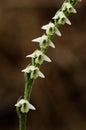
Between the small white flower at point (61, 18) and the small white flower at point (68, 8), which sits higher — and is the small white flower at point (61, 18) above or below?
below

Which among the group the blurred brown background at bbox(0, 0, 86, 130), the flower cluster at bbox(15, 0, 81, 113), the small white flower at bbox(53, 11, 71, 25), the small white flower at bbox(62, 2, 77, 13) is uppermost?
the blurred brown background at bbox(0, 0, 86, 130)

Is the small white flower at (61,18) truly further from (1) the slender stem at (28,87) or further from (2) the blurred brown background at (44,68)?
(2) the blurred brown background at (44,68)

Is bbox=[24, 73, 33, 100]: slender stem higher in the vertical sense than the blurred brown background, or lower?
lower

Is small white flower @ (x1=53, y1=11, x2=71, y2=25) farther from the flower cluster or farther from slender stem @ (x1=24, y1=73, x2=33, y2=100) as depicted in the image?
slender stem @ (x1=24, y1=73, x2=33, y2=100)

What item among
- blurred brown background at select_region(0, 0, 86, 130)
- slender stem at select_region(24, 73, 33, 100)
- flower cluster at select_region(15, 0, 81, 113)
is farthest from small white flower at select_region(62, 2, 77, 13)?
blurred brown background at select_region(0, 0, 86, 130)

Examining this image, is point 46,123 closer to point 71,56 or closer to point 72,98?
point 72,98

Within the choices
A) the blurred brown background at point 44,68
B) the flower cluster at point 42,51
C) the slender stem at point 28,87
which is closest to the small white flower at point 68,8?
the flower cluster at point 42,51

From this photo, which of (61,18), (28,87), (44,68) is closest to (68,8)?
(61,18)

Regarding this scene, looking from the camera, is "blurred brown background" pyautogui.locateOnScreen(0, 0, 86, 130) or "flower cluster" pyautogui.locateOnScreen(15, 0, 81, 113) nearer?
"flower cluster" pyautogui.locateOnScreen(15, 0, 81, 113)

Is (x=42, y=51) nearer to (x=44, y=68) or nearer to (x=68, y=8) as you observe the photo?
(x=68, y=8)

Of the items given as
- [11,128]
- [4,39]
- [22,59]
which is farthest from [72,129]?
[4,39]
